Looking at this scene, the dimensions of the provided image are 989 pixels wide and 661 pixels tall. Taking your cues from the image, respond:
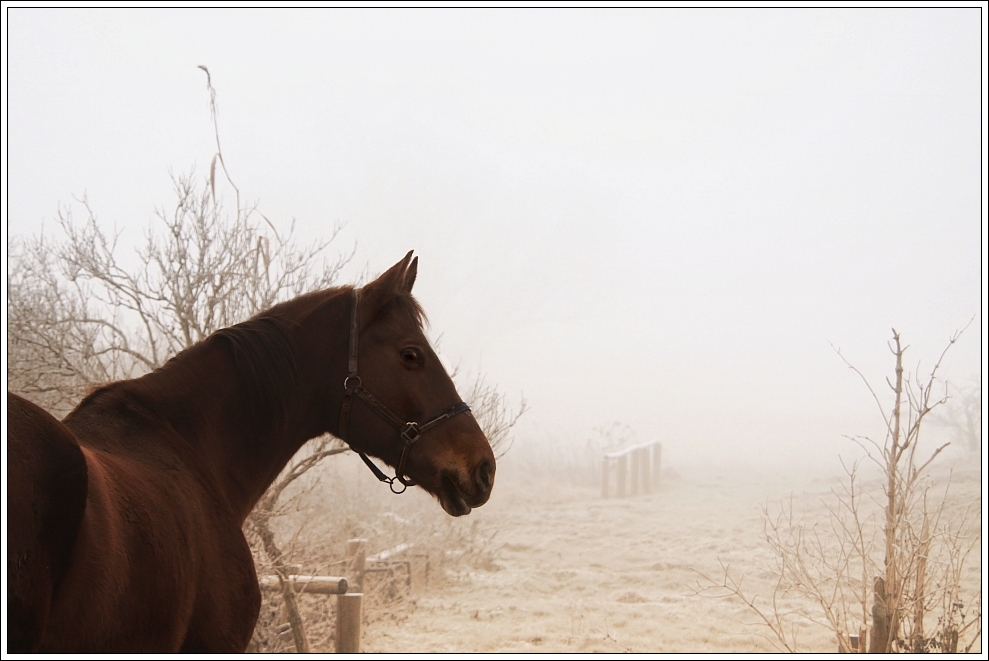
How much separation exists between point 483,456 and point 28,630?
1141 mm

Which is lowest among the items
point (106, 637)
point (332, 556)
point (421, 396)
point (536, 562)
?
point (536, 562)

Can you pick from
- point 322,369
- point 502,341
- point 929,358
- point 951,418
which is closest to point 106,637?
point 322,369

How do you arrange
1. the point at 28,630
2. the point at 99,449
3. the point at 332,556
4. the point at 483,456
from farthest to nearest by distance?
the point at 332,556 < the point at 483,456 < the point at 99,449 < the point at 28,630

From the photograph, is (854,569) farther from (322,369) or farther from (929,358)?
(322,369)

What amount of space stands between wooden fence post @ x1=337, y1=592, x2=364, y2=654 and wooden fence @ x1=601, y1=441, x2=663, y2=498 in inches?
365

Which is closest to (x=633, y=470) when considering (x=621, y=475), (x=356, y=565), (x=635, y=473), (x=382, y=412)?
(x=635, y=473)

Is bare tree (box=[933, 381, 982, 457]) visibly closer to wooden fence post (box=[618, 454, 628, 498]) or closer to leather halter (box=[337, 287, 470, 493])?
wooden fence post (box=[618, 454, 628, 498])

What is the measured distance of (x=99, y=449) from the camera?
1.73 meters

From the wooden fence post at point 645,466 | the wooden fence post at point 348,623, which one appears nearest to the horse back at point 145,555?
the wooden fence post at point 348,623

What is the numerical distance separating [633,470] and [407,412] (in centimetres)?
1248

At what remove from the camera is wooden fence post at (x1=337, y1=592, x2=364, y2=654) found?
471 centimetres

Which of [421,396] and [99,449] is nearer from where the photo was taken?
[99,449]

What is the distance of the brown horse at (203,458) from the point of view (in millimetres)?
1347

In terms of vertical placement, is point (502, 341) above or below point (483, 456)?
above
